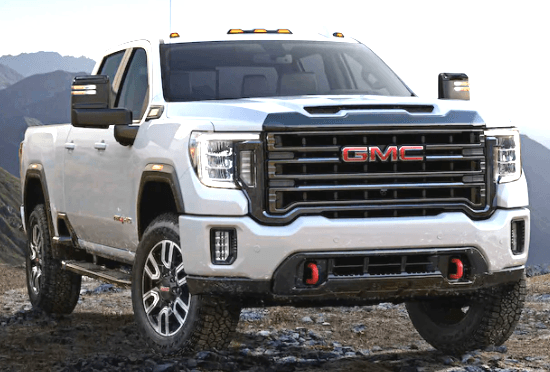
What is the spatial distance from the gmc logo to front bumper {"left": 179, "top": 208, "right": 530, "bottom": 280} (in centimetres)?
33

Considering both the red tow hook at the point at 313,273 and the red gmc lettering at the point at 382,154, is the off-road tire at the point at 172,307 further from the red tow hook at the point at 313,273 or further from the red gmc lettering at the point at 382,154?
the red gmc lettering at the point at 382,154

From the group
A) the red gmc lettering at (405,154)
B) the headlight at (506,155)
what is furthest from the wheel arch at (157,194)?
the headlight at (506,155)

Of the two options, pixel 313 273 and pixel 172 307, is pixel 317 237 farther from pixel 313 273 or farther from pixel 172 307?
pixel 172 307

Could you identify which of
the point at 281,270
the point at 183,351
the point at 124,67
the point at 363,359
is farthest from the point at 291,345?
the point at 124,67

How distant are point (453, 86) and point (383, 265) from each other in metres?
1.78

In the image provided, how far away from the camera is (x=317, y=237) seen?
5.11 m

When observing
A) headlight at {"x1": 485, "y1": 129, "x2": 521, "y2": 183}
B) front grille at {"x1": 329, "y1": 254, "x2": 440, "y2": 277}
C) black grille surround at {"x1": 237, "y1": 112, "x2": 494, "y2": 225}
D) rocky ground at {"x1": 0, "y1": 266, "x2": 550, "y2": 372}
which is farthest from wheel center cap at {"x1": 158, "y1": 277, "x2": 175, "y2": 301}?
headlight at {"x1": 485, "y1": 129, "x2": 521, "y2": 183}

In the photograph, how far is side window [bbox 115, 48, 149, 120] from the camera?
262 inches

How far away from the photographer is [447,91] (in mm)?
6527

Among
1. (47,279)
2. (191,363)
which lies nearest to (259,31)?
(191,363)

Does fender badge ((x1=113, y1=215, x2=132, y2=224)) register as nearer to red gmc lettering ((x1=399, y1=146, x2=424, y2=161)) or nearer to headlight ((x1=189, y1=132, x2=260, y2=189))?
headlight ((x1=189, y1=132, x2=260, y2=189))

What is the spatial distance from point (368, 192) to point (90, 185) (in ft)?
8.79

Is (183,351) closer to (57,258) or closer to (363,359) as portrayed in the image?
(363,359)

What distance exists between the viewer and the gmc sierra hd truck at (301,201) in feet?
16.9
